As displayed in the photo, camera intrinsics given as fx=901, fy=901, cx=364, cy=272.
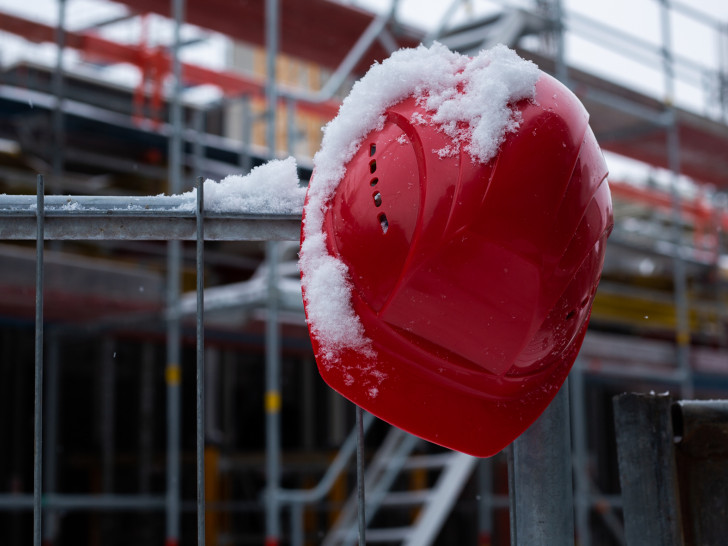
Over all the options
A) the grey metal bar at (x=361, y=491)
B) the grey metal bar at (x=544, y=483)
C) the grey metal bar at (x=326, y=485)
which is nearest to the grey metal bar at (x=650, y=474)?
the grey metal bar at (x=544, y=483)

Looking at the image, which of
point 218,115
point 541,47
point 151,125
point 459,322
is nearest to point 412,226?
point 459,322

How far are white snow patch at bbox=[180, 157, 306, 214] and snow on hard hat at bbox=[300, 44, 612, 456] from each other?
7 centimetres

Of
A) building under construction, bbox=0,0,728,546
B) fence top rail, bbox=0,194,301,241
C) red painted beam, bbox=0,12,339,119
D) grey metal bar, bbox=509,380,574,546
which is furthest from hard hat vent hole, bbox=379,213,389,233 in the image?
red painted beam, bbox=0,12,339,119

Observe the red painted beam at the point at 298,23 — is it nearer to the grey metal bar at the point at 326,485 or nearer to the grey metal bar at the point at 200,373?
the grey metal bar at the point at 326,485

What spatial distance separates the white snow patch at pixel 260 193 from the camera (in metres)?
1.39

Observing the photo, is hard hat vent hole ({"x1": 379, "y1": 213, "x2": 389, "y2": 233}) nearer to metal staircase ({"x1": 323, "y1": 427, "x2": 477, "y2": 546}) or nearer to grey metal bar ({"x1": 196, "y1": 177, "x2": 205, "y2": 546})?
grey metal bar ({"x1": 196, "y1": 177, "x2": 205, "y2": 546})

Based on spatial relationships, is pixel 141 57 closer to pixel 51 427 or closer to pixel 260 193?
pixel 51 427

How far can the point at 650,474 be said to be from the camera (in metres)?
1.40

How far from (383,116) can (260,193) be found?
0.79ft

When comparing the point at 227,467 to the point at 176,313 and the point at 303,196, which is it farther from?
the point at 303,196

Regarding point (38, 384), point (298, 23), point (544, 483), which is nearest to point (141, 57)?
point (298, 23)

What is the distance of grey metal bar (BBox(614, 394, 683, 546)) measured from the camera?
4.52ft

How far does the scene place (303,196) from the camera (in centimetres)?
142

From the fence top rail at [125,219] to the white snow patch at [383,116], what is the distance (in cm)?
11
